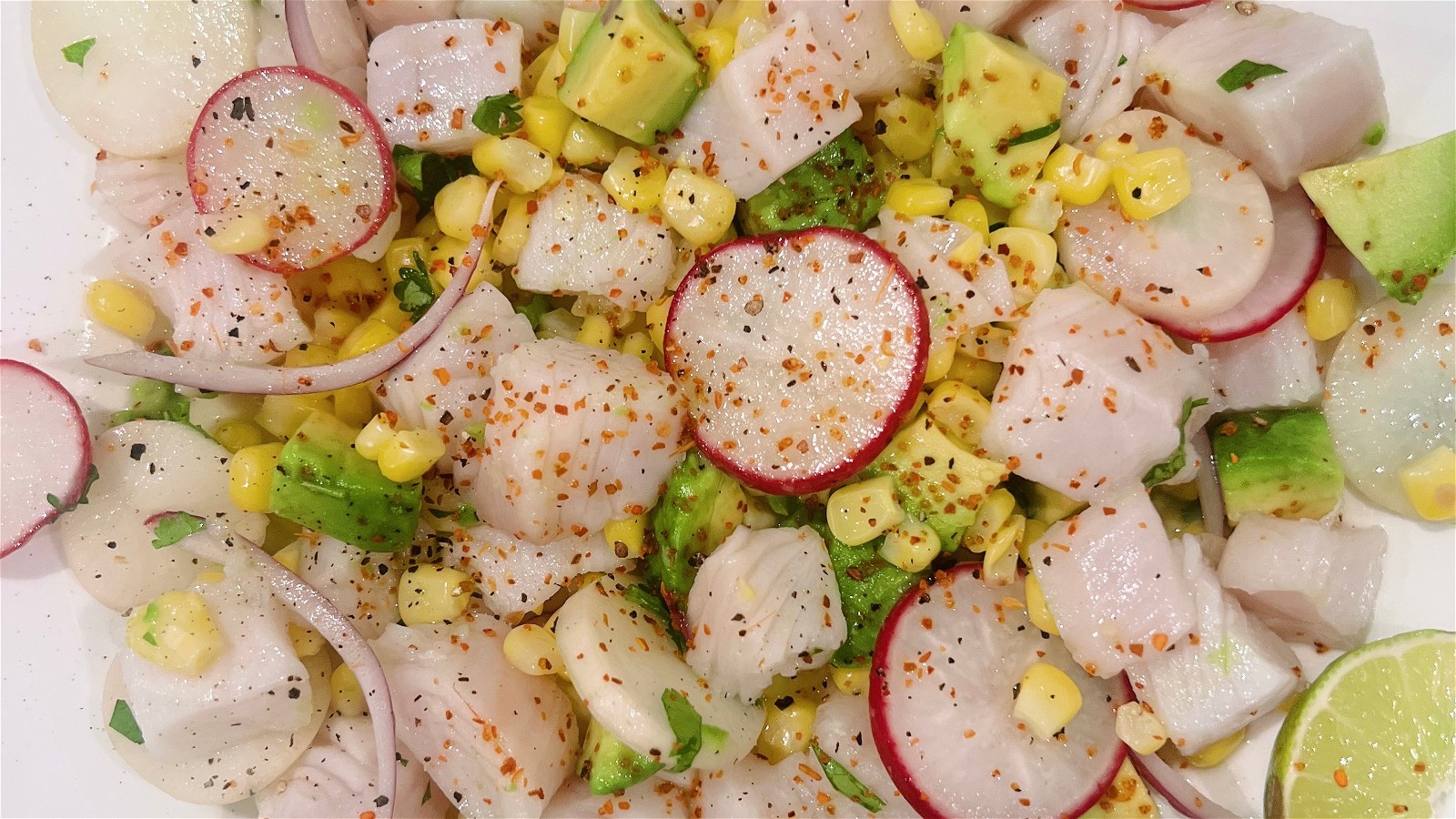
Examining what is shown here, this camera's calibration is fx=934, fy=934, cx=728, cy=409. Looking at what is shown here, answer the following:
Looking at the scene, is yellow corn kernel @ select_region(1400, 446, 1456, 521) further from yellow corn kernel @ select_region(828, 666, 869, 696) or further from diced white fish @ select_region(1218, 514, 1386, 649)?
yellow corn kernel @ select_region(828, 666, 869, 696)

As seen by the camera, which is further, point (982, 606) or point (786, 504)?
point (786, 504)

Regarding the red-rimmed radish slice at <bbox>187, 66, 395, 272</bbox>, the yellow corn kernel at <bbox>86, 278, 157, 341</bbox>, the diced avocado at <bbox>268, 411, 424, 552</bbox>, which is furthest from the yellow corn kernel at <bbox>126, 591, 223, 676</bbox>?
the red-rimmed radish slice at <bbox>187, 66, 395, 272</bbox>

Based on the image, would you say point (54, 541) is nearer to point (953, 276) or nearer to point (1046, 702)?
point (953, 276)

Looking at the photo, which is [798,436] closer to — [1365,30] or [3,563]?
[1365,30]

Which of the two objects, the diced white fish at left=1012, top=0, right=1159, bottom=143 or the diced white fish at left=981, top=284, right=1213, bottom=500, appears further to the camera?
the diced white fish at left=1012, top=0, right=1159, bottom=143

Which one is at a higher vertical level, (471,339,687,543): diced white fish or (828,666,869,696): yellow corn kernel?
(471,339,687,543): diced white fish

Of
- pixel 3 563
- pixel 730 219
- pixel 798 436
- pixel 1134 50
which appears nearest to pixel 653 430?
pixel 798 436

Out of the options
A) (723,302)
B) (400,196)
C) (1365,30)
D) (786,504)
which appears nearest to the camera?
(1365,30)

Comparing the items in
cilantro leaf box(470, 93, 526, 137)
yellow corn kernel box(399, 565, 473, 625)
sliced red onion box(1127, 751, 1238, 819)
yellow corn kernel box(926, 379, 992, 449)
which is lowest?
sliced red onion box(1127, 751, 1238, 819)
